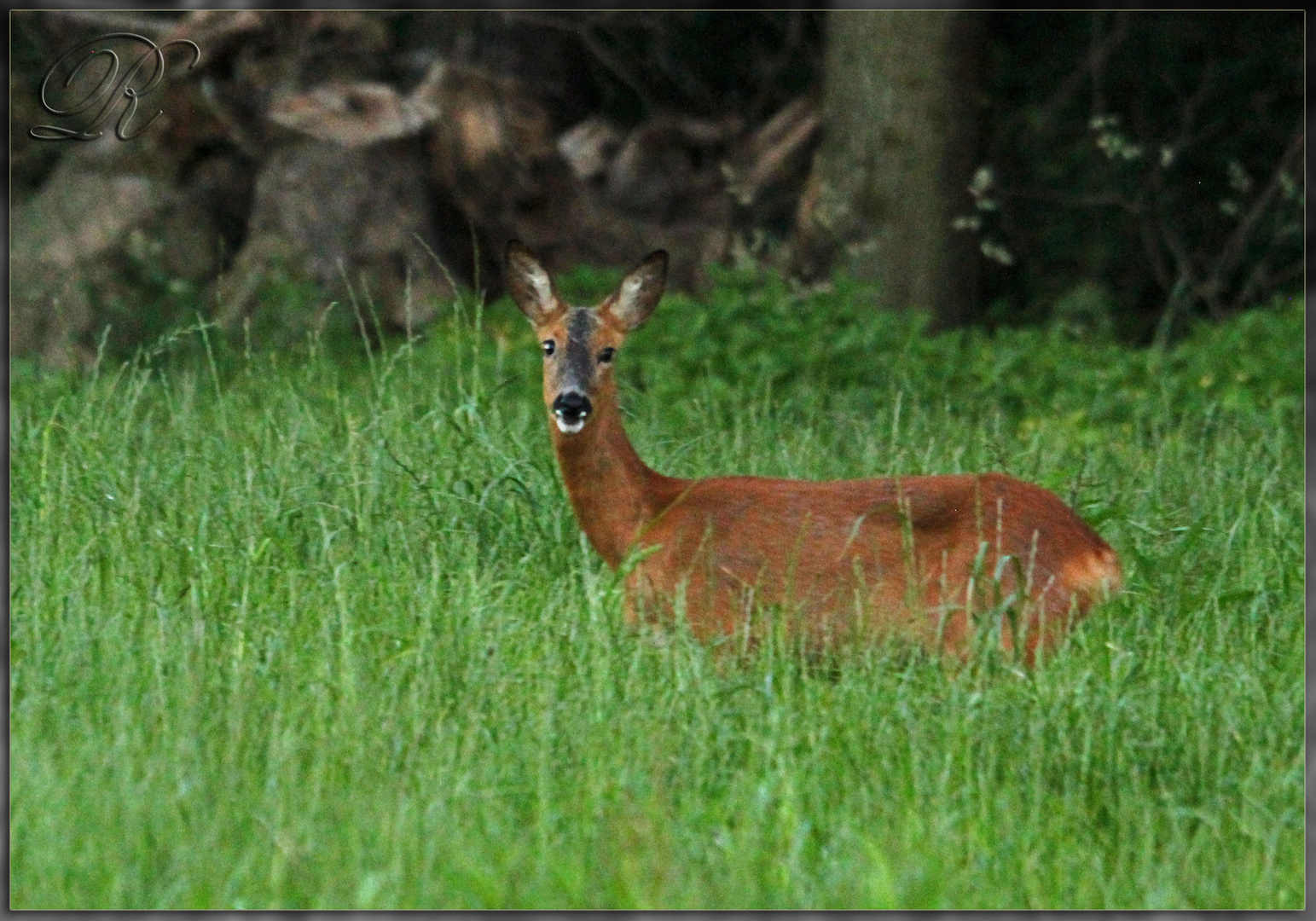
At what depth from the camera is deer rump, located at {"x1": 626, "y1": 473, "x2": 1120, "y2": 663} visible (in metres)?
4.34

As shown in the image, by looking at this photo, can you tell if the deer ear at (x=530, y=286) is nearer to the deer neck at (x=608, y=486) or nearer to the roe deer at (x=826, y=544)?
the roe deer at (x=826, y=544)

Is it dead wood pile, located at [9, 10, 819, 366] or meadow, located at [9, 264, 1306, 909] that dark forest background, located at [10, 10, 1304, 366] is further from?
meadow, located at [9, 264, 1306, 909]

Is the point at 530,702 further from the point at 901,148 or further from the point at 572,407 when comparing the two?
the point at 901,148

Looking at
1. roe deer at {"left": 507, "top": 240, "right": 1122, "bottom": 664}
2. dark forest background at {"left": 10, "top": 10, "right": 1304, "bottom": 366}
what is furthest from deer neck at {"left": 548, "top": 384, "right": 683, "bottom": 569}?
dark forest background at {"left": 10, "top": 10, "right": 1304, "bottom": 366}

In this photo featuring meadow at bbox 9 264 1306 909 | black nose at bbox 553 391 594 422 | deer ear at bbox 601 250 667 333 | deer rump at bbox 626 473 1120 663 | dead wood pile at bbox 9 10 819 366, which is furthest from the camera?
dead wood pile at bbox 9 10 819 366

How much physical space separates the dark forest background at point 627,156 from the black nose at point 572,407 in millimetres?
3546

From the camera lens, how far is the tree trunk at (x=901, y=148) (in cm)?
938

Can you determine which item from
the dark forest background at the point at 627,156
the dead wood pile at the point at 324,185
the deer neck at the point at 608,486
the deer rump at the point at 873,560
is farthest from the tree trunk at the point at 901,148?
the deer rump at the point at 873,560

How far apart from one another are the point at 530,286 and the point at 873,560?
1.22m

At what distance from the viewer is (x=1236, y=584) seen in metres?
4.82

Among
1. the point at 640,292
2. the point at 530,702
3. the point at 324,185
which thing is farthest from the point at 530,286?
the point at 324,185

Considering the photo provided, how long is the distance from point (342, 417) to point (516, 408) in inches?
51.0

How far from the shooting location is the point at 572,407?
4738 mm

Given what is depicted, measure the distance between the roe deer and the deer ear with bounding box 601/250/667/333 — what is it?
0.27 m
